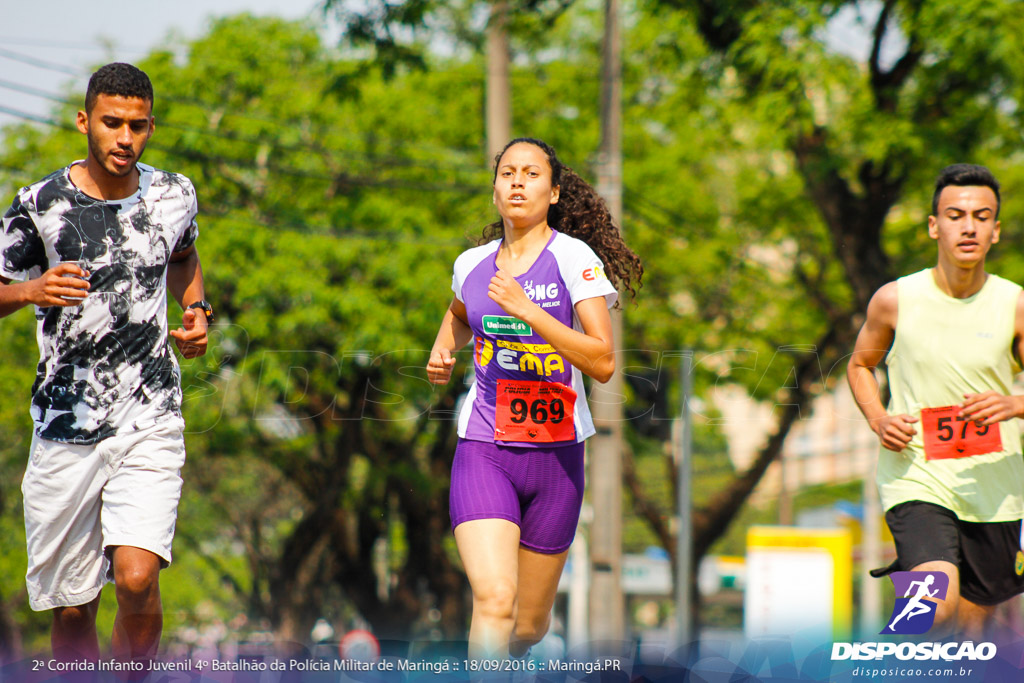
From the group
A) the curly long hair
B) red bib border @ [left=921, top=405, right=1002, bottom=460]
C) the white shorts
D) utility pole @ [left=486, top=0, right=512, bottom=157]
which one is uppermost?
utility pole @ [left=486, top=0, right=512, bottom=157]

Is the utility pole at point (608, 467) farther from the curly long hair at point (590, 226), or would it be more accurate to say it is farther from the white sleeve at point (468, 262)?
the white sleeve at point (468, 262)

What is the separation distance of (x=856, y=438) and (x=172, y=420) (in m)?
49.2

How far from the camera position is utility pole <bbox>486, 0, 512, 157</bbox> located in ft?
39.6

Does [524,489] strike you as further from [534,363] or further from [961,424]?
[961,424]

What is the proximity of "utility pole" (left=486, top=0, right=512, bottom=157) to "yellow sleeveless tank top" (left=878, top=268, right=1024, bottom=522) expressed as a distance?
24.6 feet

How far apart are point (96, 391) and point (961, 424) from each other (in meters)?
3.25

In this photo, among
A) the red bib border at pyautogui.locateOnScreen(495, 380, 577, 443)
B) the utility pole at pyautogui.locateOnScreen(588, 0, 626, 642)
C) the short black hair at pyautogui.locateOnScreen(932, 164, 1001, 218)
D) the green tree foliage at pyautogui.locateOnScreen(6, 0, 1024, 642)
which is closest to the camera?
the red bib border at pyautogui.locateOnScreen(495, 380, 577, 443)

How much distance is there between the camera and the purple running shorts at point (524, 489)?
4270 mm

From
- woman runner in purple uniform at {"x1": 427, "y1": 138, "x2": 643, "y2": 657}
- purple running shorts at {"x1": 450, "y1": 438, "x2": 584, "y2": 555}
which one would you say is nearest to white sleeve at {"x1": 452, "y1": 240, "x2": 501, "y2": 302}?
woman runner in purple uniform at {"x1": 427, "y1": 138, "x2": 643, "y2": 657}

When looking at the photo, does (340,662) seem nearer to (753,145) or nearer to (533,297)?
(533,297)

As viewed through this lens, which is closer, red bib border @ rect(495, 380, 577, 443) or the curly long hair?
red bib border @ rect(495, 380, 577, 443)

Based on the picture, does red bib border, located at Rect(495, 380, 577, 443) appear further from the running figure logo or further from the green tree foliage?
the green tree foliage

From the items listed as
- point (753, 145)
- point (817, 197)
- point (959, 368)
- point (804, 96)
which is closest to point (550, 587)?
point (959, 368)

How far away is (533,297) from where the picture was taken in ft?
14.2
